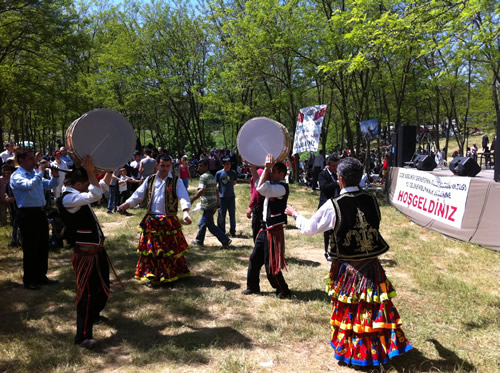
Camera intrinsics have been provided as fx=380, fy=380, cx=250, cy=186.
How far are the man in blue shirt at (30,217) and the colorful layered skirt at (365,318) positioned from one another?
4.43m

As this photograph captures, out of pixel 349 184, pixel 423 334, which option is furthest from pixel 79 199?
pixel 423 334

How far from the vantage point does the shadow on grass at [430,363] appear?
3379 millimetres

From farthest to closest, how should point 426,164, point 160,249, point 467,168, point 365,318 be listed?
point 426,164 < point 467,168 < point 160,249 < point 365,318

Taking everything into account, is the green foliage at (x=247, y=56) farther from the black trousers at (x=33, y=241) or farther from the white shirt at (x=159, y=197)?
the black trousers at (x=33, y=241)

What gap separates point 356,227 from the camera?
335 centimetres

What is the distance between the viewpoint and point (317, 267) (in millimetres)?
6434

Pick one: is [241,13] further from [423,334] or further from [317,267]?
[423,334]

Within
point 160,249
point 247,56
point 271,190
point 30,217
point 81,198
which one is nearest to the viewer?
point 81,198

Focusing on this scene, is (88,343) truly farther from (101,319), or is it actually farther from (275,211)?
(275,211)

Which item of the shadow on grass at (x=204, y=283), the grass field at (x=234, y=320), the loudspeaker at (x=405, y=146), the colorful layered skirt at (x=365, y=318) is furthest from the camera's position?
the loudspeaker at (x=405, y=146)

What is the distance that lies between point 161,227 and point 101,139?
1.74m

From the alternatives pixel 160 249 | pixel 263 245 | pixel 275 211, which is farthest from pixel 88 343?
pixel 275 211

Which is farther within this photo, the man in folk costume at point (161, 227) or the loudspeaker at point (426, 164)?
the loudspeaker at point (426, 164)

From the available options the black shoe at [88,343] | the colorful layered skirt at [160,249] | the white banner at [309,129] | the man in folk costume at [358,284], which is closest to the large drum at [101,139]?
the colorful layered skirt at [160,249]
